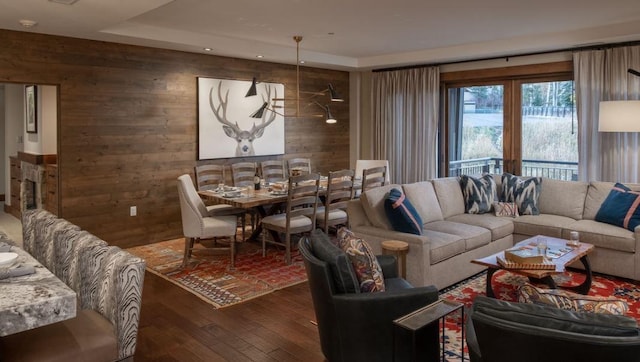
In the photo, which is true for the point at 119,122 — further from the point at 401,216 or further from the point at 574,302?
the point at 574,302

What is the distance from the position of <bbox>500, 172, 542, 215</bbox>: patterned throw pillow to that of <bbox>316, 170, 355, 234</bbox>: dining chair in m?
1.79

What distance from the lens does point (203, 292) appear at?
4375mm

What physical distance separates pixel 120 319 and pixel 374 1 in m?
3.44

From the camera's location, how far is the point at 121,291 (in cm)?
246

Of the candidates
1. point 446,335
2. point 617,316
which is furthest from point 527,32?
point 617,316

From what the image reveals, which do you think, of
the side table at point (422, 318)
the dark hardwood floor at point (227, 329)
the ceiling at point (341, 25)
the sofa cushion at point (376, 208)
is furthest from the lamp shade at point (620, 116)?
the side table at point (422, 318)

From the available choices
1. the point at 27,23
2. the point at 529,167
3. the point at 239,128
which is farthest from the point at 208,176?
the point at 529,167

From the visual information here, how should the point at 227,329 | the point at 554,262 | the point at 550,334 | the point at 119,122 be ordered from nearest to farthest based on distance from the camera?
1. the point at 550,334
2. the point at 227,329
3. the point at 554,262
4. the point at 119,122

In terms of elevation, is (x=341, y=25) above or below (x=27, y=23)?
above

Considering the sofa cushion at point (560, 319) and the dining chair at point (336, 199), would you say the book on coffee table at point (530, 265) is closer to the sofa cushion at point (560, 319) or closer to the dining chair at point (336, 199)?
the sofa cushion at point (560, 319)

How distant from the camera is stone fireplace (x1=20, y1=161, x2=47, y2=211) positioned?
6.78 m

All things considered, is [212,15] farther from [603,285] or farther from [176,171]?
[603,285]

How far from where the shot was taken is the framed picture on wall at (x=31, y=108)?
6949 mm

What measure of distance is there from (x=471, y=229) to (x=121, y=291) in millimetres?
3450
